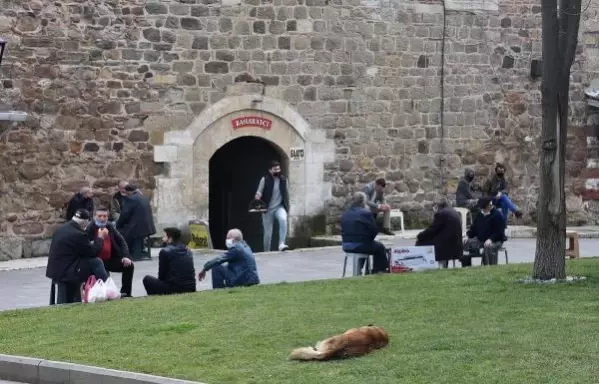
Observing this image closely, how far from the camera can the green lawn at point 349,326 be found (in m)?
11.5

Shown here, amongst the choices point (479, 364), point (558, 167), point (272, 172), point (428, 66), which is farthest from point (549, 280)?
point (428, 66)

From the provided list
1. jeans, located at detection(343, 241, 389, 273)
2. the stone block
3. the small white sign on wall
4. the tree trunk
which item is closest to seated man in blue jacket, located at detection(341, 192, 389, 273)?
jeans, located at detection(343, 241, 389, 273)

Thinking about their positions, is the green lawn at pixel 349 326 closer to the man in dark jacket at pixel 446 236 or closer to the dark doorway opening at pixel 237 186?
the man in dark jacket at pixel 446 236

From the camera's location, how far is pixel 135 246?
74.4ft

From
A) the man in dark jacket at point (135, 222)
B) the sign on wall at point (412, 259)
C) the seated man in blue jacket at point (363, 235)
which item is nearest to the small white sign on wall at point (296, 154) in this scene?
the man in dark jacket at point (135, 222)

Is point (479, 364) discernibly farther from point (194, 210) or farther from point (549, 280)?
point (194, 210)

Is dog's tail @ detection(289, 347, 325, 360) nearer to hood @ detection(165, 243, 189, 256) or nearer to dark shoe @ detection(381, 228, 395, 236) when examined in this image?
hood @ detection(165, 243, 189, 256)

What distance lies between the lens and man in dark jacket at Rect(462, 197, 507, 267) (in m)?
19.9

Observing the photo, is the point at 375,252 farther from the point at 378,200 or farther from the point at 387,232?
the point at 387,232

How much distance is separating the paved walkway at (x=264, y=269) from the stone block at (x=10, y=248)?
225mm

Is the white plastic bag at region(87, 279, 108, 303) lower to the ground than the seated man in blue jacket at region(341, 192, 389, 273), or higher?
lower

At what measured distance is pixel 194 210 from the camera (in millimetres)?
24750

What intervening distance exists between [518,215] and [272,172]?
5.01m

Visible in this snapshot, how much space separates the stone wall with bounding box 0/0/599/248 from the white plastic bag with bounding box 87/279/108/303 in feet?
22.9
